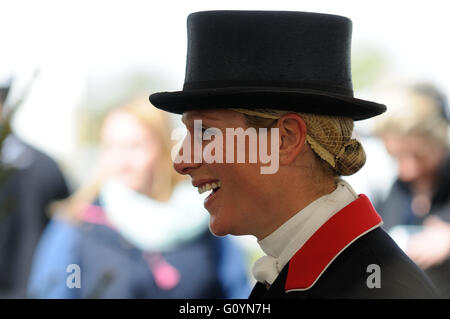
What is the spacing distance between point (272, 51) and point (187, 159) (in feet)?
1.26

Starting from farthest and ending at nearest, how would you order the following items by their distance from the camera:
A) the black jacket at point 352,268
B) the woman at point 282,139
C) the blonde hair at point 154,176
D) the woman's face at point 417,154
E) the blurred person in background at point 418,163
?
the blonde hair at point 154,176 → the woman's face at point 417,154 → the blurred person in background at point 418,163 → the woman at point 282,139 → the black jacket at point 352,268

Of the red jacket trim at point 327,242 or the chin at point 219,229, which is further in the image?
the chin at point 219,229

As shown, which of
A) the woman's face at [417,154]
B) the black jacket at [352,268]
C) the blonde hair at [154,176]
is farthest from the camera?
the blonde hair at [154,176]

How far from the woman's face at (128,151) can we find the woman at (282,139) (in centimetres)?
310

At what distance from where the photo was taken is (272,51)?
7.46ft

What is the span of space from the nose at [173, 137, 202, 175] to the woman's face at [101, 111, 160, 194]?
3.04 metres

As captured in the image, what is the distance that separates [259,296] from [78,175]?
10.7 feet

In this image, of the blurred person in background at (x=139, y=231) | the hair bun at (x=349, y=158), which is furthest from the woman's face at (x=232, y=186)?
the blurred person in background at (x=139, y=231)

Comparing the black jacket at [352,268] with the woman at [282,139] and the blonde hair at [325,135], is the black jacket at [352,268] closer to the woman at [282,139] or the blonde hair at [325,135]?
the woman at [282,139]

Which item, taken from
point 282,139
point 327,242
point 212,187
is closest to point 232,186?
point 212,187

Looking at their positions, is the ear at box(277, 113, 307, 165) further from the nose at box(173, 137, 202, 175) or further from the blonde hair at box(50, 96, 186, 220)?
the blonde hair at box(50, 96, 186, 220)

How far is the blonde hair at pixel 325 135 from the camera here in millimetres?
2262

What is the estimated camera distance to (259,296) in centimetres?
244

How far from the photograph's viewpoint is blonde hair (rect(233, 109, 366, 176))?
7.42ft
